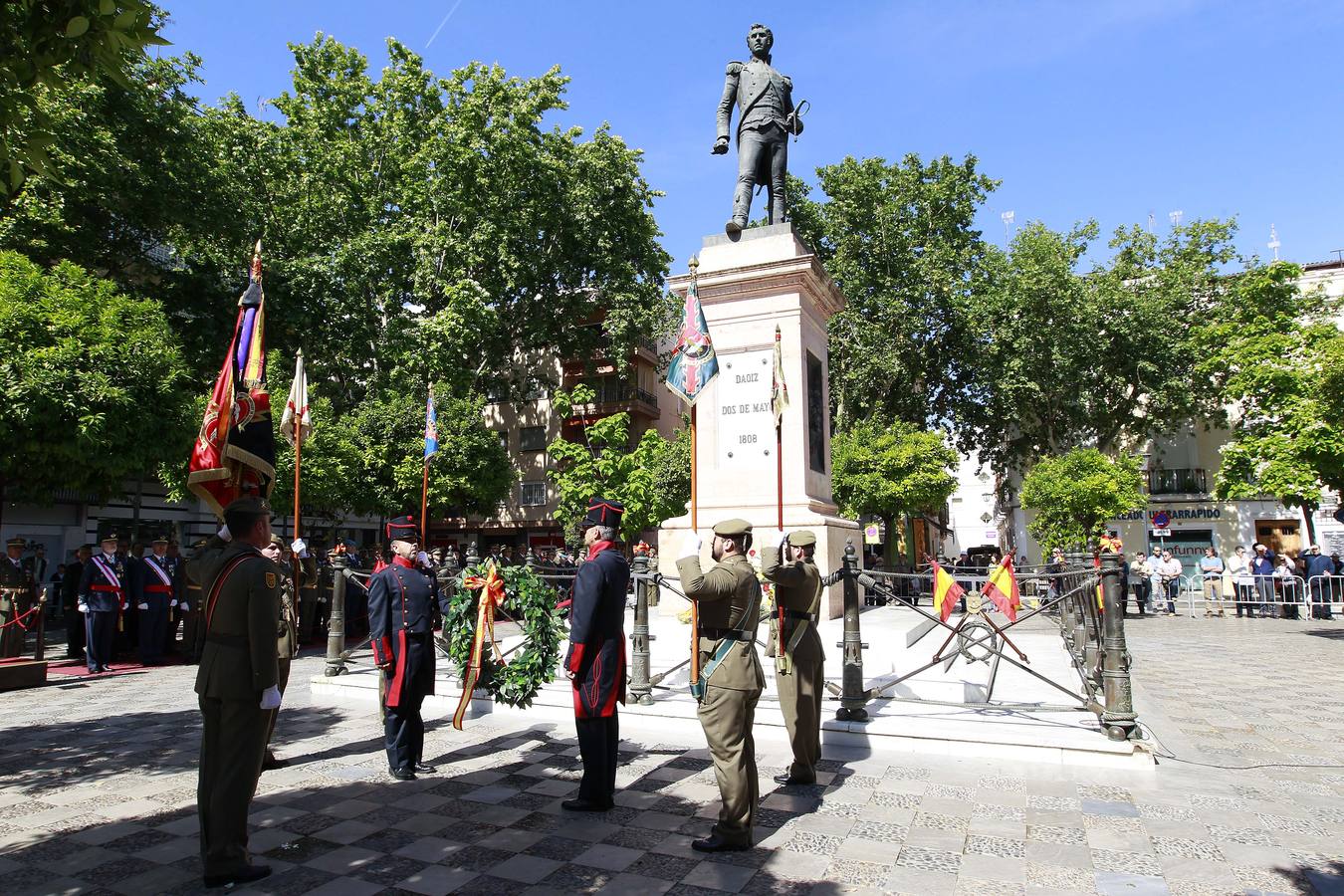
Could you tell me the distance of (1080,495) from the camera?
31031mm

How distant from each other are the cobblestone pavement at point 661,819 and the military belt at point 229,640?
1.22 meters

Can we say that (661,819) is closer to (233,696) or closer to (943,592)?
(233,696)

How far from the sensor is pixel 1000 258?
116 feet

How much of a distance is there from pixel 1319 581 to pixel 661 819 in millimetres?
25069

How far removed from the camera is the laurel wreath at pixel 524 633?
664 cm

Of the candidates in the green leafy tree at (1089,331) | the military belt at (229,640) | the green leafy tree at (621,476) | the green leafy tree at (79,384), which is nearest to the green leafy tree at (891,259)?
the green leafy tree at (1089,331)

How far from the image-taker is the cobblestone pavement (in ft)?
14.4

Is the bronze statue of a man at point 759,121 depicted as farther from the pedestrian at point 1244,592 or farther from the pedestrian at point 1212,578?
the pedestrian at point 1212,578

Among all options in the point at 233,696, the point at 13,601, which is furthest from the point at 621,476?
the point at 233,696

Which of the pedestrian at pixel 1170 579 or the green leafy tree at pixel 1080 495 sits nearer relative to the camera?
the pedestrian at pixel 1170 579

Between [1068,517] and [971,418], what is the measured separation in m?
7.24

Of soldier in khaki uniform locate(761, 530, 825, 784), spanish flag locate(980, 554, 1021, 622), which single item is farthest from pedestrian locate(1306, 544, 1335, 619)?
soldier in khaki uniform locate(761, 530, 825, 784)

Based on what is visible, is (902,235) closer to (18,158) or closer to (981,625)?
(981,625)

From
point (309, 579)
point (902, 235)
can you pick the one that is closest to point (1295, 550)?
point (902, 235)
